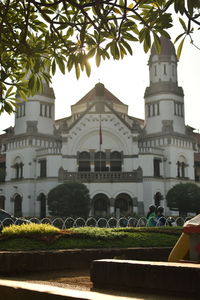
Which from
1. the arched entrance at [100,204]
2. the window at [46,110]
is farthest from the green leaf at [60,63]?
the window at [46,110]

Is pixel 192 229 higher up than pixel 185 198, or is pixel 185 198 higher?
pixel 185 198

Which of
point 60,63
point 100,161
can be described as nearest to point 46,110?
point 100,161

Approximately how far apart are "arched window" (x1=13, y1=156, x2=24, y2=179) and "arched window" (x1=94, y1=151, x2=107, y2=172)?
9.12 meters

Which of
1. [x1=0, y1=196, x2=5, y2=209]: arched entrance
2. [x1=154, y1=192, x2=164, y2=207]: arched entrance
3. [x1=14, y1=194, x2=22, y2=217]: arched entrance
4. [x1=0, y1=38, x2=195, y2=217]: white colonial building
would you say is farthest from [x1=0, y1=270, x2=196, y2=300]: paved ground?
[x1=0, y1=196, x2=5, y2=209]: arched entrance

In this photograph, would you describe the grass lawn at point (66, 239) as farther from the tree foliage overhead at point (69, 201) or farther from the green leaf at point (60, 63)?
the tree foliage overhead at point (69, 201)

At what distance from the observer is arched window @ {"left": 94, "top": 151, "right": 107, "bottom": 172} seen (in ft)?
172

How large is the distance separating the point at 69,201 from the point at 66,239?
34.3m

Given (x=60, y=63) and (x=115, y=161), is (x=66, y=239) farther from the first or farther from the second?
(x=115, y=161)

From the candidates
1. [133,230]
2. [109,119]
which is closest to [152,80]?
[109,119]

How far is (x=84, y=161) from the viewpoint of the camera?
53.1 meters

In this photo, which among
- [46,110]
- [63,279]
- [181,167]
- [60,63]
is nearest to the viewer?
[60,63]

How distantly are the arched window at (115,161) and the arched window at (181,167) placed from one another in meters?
7.00

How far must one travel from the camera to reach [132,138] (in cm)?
5262

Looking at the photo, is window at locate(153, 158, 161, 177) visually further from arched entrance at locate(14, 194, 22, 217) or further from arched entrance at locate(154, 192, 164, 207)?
arched entrance at locate(14, 194, 22, 217)
